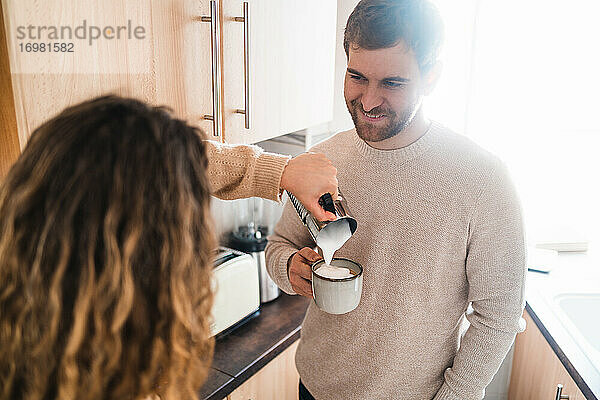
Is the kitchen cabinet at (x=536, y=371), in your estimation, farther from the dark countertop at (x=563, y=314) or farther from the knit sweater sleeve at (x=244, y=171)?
the knit sweater sleeve at (x=244, y=171)

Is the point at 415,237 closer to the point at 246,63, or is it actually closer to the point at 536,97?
the point at 246,63

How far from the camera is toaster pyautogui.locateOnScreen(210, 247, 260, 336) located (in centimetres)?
168

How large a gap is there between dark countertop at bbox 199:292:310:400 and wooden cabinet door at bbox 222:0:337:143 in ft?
2.04

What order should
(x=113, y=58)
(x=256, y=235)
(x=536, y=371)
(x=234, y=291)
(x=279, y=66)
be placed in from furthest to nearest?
(x=256, y=235)
(x=536, y=371)
(x=234, y=291)
(x=279, y=66)
(x=113, y=58)

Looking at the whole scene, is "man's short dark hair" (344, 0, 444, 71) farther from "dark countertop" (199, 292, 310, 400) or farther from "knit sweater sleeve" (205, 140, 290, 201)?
"dark countertop" (199, 292, 310, 400)

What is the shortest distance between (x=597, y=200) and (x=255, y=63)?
5.52 feet

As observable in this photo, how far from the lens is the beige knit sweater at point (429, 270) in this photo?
1.21m

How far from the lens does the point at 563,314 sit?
5.77ft

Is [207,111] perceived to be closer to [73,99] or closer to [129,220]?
[73,99]

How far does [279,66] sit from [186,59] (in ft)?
1.24

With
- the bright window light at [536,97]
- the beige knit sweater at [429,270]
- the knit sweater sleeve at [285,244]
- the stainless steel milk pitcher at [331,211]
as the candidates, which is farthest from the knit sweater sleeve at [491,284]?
the bright window light at [536,97]

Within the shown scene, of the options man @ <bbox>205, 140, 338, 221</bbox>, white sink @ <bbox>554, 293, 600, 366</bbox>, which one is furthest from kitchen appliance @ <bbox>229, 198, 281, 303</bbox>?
white sink @ <bbox>554, 293, 600, 366</bbox>

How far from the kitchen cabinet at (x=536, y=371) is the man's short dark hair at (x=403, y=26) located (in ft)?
3.19

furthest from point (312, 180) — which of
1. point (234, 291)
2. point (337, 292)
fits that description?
point (234, 291)
